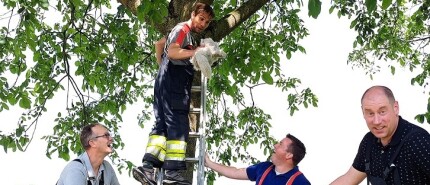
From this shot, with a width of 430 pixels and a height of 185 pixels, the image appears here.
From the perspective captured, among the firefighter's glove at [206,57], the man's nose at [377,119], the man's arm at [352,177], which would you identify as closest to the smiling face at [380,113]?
the man's nose at [377,119]

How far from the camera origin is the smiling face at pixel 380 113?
10.4 feet

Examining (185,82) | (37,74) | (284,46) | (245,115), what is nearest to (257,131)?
(245,115)

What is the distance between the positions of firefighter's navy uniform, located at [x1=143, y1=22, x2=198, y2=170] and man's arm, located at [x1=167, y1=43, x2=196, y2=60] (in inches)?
2.8

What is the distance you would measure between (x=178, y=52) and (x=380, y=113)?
254 cm

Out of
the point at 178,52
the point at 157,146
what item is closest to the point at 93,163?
the point at 157,146

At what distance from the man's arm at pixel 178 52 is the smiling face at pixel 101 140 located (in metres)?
0.94

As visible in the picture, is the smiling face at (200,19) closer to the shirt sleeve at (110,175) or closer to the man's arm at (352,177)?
the shirt sleeve at (110,175)

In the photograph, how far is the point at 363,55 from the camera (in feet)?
39.5

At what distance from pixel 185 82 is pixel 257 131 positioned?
4.84 meters

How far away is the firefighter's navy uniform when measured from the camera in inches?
213

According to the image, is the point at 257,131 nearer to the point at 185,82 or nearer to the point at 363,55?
the point at 363,55

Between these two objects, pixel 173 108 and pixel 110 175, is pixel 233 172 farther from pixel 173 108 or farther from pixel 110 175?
pixel 110 175

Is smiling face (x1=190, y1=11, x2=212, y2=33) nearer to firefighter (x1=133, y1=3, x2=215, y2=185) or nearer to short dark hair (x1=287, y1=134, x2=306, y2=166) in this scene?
firefighter (x1=133, y1=3, x2=215, y2=185)

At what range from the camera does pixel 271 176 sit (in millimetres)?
5184
